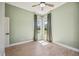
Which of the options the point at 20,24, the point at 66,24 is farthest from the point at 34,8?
the point at 66,24

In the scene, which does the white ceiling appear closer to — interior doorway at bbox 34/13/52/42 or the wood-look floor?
interior doorway at bbox 34/13/52/42

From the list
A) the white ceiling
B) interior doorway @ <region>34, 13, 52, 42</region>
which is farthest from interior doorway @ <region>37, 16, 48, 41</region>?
the white ceiling

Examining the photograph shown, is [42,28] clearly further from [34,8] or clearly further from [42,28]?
[34,8]

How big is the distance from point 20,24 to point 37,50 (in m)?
0.55

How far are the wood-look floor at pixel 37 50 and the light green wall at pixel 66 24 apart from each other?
14cm

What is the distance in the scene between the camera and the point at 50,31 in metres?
1.94

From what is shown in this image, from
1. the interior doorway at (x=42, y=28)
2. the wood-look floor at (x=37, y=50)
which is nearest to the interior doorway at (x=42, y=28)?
the interior doorway at (x=42, y=28)

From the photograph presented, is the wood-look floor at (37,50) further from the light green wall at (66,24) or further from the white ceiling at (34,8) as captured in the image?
the white ceiling at (34,8)

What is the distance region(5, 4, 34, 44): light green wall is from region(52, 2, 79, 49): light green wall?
0.44 m

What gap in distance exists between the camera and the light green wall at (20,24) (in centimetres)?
185

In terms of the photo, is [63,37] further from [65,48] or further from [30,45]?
[30,45]

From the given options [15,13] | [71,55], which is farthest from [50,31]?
[15,13]

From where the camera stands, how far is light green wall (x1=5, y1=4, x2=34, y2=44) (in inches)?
72.7

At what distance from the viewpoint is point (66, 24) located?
1.90 metres
